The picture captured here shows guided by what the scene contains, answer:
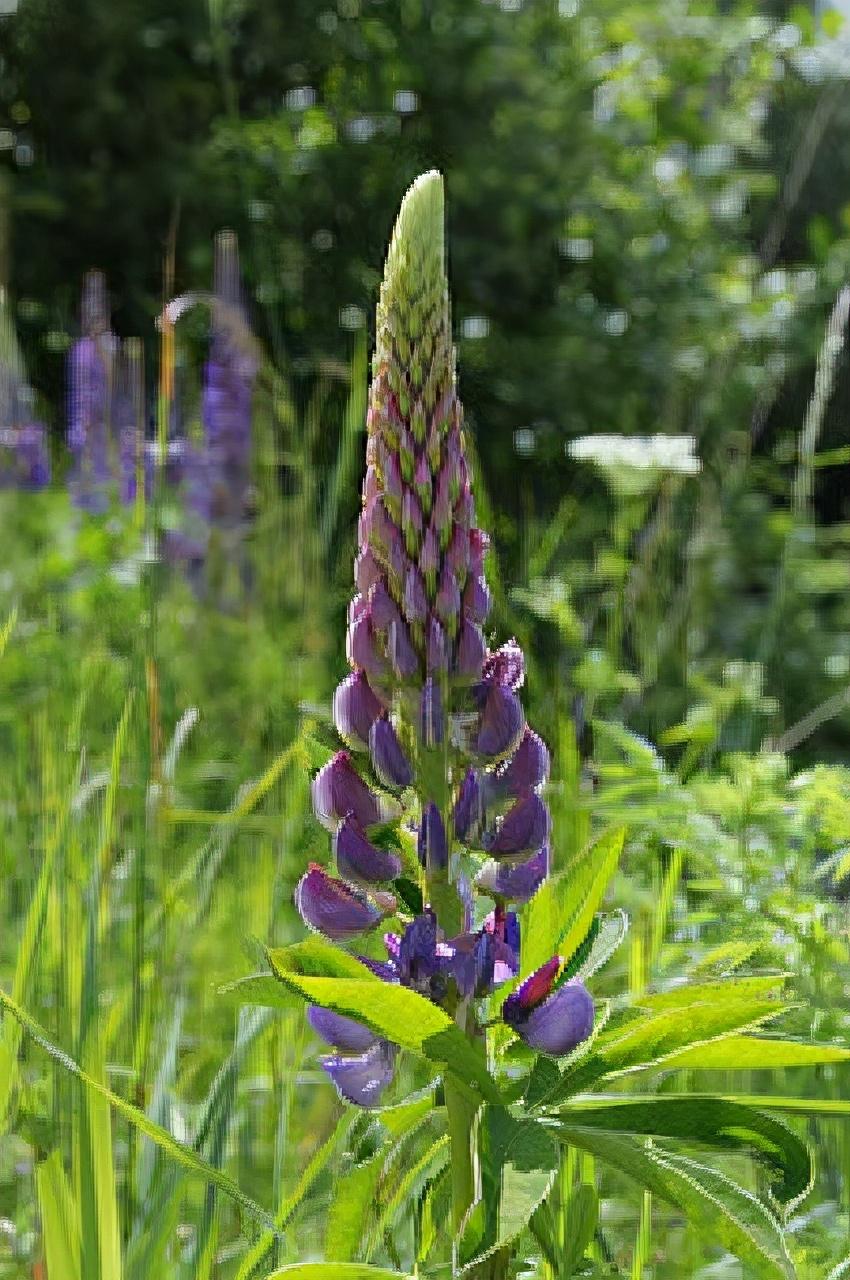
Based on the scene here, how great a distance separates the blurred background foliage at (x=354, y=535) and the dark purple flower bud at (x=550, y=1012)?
7.0 inches

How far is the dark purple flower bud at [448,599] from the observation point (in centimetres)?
98

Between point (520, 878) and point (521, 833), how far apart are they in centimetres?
3

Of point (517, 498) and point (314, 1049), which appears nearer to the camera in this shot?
point (314, 1049)

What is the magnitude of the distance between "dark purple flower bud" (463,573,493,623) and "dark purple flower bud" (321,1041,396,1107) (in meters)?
0.29

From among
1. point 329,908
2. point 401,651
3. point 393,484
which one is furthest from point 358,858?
point 393,484

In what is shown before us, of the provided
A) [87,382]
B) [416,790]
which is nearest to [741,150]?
[87,382]

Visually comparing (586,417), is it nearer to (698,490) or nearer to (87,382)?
(698,490)

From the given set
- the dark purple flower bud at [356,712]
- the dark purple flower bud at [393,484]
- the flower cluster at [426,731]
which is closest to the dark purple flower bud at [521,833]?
the flower cluster at [426,731]

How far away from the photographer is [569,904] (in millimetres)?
1052

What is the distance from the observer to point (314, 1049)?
2043 millimetres

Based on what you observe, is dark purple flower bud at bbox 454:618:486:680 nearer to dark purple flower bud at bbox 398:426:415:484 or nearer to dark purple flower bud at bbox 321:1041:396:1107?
dark purple flower bud at bbox 398:426:415:484

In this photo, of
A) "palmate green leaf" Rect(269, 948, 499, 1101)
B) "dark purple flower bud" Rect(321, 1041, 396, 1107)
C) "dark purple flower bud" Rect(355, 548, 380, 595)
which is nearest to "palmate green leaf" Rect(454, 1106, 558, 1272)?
"palmate green leaf" Rect(269, 948, 499, 1101)

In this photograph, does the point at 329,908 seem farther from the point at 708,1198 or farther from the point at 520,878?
the point at 708,1198

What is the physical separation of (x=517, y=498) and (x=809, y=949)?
192 inches
